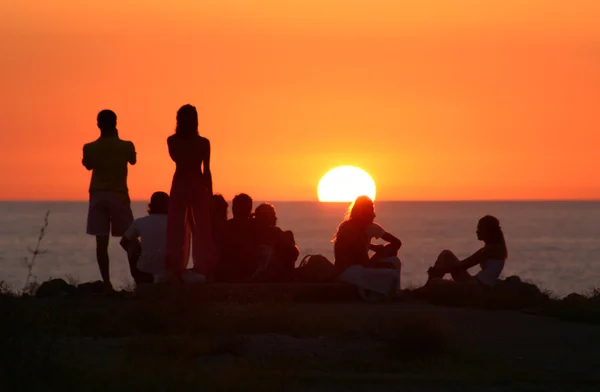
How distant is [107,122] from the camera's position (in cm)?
1463

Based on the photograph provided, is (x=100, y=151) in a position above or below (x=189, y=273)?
above

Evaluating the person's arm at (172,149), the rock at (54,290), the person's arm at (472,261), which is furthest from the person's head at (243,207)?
the person's arm at (472,261)

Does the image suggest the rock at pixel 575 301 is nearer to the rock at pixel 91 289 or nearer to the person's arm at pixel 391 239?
the person's arm at pixel 391 239

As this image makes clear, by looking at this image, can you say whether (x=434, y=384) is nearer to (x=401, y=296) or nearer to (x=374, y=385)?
(x=374, y=385)

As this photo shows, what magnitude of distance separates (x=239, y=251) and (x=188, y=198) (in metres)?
1.31

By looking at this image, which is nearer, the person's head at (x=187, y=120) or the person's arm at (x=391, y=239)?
the person's head at (x=187, y=120)

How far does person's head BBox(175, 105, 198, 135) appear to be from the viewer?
1368 cm

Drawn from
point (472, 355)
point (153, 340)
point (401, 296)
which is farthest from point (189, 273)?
point (472, 355)

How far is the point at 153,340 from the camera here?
10.7m

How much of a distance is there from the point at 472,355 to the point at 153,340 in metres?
2.57

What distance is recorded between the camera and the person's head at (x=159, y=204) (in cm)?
1462

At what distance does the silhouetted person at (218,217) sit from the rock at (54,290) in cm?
193

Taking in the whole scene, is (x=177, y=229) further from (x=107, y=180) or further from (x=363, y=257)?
(x=363, y=257)

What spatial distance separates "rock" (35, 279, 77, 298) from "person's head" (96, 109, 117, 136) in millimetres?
1988
